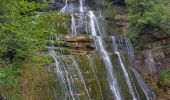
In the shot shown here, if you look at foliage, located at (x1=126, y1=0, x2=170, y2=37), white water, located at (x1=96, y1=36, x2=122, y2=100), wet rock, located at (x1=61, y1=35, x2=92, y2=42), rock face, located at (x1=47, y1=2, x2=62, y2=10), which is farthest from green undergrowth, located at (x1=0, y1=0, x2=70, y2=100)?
rock face, located at (x1=47, y1=2, x2=62, y2=10)

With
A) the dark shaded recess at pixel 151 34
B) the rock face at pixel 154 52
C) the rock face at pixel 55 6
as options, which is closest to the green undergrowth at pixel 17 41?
the rock face at pixel 154 52

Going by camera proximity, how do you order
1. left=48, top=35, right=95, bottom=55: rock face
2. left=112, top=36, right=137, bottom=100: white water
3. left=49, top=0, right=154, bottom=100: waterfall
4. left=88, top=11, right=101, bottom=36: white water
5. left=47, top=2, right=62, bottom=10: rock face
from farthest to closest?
1. left=47, top=2, right=62, bottom=10: rock face
2. left=88, top=11, right=101, bottom=36: white water
3. left=112, top=36, right=137, bottom=100: white water
4. left=48, top=35, right=95, bottom=55: rock face
5. left=49, top=0, right=154, bottom=100: waterfall

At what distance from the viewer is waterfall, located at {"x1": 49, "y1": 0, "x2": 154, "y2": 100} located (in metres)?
14.2

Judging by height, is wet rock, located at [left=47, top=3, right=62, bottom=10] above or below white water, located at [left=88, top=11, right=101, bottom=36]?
above

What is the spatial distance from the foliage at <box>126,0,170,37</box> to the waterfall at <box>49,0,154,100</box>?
Answer: 952 mm

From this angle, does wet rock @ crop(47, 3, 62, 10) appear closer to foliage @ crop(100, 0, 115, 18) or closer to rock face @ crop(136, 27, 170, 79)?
foliage @ crop(100, 0, 115, 18)

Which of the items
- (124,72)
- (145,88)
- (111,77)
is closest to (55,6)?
(124,72)

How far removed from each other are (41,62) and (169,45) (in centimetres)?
798

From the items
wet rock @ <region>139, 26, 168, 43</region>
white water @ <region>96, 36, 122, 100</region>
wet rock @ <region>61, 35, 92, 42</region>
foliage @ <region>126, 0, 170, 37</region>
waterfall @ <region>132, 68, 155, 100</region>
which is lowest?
waterfall @ <region>132, 68, 155, 100</region>

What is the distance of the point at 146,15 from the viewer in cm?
1812

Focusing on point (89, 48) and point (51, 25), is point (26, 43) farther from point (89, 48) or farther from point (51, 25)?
point (51, 25)

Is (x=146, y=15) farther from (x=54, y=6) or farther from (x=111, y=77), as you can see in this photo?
(x=54, y=6)

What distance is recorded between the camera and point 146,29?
18.9 meters

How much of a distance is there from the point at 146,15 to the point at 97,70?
4.43 metres
